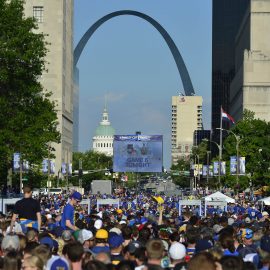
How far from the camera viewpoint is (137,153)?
115438mm

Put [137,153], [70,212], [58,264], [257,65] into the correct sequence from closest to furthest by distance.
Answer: [58,264]
[70,212]
[137,153]
[257,65]

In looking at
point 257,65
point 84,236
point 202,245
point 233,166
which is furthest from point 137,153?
point 202,245

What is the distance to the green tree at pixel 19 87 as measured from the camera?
6569cm

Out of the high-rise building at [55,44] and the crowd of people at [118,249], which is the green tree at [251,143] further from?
the crowd of people at [118,249]

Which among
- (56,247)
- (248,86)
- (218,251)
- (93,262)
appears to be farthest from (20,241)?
(248,86)

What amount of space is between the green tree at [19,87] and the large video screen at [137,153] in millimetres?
46562

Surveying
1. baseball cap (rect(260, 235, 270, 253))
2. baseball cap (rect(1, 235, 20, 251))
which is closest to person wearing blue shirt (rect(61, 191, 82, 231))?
baseball cap (rect(1, 235, 20, 251))

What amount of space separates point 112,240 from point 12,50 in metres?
49.3

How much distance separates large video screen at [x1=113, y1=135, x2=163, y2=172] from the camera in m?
115

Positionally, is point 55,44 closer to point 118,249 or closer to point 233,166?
point 233,166

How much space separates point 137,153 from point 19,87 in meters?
49.1

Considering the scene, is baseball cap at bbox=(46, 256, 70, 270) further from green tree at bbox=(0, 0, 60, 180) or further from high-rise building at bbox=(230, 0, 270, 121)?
high-rise building at bbox=(230, 0, 270, 121)

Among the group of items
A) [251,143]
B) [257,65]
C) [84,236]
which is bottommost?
[84,236]

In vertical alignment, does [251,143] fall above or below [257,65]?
below
